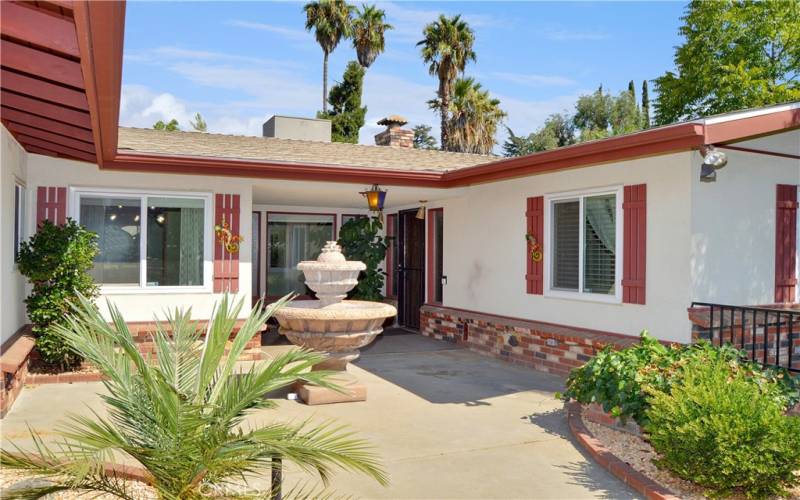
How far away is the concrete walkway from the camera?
13.5 ft

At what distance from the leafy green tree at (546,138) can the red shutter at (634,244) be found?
96.3 ft

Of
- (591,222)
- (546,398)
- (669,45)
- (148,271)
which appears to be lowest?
(546,398)

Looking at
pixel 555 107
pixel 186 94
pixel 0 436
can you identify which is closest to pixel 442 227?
pixel 0 436

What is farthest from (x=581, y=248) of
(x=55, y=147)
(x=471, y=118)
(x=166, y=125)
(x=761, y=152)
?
(x=166, y=125)

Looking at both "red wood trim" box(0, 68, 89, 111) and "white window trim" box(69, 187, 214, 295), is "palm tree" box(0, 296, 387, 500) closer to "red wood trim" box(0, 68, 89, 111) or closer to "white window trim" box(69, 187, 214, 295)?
"red wood trim" box(0, 68, 89, 111)

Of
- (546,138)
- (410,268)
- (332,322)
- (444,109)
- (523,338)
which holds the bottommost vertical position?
(523,338)

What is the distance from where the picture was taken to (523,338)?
27.9ft

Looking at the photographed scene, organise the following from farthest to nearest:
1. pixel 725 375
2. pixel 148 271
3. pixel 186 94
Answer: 1. pixel 186 94
2. pixel 148 271
3. pixel 725 375

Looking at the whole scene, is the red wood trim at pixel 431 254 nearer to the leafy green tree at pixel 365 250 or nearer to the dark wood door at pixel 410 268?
the dark wood door at pixel 410 268

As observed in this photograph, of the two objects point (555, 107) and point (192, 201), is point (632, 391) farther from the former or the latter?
point (555, 107)

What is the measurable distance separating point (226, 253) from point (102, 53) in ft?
17.4

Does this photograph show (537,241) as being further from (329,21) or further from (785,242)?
(329,21)

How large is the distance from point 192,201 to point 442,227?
4.54m

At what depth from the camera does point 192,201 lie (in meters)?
8.25
